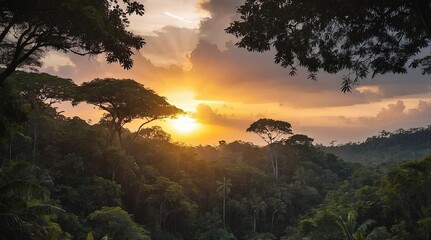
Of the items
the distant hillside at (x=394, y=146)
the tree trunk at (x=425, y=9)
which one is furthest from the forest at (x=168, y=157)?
the distant hillside at (x=394, y=146)

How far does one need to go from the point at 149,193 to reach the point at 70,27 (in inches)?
1347

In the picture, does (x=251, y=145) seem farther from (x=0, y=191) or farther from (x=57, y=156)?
(x=0, y=191)

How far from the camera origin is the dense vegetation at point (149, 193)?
1803cm

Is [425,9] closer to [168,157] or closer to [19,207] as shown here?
[19,207]

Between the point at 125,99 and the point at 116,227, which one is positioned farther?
the point at 125,99

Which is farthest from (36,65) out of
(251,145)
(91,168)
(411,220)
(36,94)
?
(251,145)

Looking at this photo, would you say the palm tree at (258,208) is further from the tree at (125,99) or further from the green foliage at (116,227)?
the green foliage at (116,227)

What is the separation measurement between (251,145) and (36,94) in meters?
55.3

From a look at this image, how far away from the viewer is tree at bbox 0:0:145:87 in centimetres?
769

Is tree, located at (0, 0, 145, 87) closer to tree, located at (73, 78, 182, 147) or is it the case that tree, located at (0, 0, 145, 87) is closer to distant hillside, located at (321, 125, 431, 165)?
tree, located at (73, 78, 182, 147)

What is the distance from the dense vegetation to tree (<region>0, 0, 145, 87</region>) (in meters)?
3.91

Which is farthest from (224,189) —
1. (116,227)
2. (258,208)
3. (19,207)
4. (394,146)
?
(394,146)

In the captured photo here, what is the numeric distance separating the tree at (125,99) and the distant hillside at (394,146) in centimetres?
10579

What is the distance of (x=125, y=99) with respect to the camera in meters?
35.4
